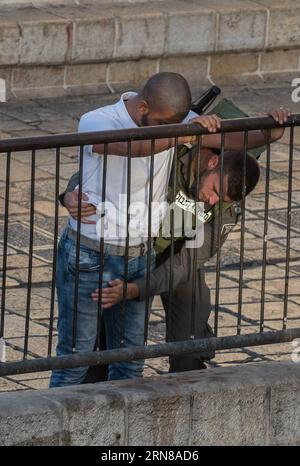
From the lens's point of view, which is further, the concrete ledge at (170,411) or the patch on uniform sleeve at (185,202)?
the patch on uniform sleeve at (185,202)

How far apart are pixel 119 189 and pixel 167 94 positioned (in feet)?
1.35

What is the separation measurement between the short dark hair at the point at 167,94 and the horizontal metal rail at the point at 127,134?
0.23 metres

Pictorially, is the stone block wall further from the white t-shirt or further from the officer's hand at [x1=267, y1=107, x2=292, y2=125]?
the officer's hand at [x1=267, y1=107, x2=292, y2=125]

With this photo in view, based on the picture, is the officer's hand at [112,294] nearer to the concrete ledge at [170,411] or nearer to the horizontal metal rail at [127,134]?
the concrete ledge at [170,411]

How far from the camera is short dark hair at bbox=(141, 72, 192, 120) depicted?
23.1 feet

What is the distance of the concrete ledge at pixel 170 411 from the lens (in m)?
6.49

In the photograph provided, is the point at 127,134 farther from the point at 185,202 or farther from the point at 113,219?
the point at 185,202

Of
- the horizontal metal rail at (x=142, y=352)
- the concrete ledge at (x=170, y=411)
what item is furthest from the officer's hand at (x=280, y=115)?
the concrete ledge at (x=170, y=411)

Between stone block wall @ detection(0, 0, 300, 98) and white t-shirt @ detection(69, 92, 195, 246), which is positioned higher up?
stone block wall @ detection(0, 0, 300, 98)

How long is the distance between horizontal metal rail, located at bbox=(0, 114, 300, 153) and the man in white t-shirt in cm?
12
